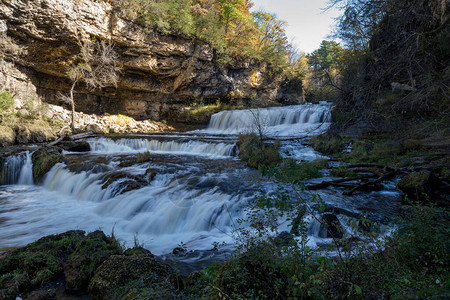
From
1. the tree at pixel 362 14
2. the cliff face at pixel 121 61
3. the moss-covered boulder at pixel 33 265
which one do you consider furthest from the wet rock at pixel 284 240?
the cliff face at pixel 121 61

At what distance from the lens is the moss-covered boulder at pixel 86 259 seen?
2803 millimetres

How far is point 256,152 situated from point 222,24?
72.4 ft

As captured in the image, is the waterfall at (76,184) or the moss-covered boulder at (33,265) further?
the waterfall at (76,184)

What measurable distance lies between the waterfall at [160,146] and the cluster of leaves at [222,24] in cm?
1055

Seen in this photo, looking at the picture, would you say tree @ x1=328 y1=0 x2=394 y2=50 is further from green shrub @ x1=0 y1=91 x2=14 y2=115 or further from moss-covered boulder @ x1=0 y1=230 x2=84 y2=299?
green shrub @ x1=0 y1=91 x2=14 y2=115

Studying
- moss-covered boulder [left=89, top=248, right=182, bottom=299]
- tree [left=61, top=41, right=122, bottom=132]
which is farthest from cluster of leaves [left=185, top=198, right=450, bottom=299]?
tree [left=61, top=41, right=122, bottom=132]

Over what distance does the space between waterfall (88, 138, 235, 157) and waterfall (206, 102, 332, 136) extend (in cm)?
467

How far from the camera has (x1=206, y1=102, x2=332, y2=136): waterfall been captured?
59.0ft

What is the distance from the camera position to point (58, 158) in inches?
397

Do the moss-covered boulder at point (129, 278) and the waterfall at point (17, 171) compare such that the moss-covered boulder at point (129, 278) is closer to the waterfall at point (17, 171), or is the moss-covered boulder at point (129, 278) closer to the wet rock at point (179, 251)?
the wet rock at point (179, 251)

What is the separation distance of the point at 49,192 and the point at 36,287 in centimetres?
695

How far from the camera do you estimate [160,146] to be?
47.5 feet

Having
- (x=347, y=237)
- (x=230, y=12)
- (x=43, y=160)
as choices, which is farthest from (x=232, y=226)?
(x=230, y=12)

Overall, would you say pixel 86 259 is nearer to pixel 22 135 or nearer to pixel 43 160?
pixel 43 160
